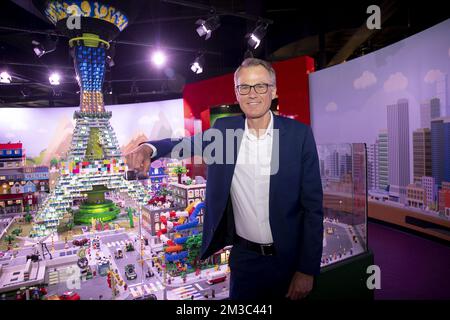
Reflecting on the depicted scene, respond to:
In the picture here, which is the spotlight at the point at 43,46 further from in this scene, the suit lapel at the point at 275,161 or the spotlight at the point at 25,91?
the suit lapel at the point at 275,161

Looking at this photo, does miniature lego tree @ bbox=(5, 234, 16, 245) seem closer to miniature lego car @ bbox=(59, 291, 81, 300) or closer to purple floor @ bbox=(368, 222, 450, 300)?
miniature lego car @ bbox=(59, 291, 81, 300)

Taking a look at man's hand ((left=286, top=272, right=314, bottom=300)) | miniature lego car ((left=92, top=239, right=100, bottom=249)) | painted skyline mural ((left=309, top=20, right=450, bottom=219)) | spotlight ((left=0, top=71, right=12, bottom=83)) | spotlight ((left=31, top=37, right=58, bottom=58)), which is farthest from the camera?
spotlight ((left=0, top=71, right=12, bottom=83))

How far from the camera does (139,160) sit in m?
1.59

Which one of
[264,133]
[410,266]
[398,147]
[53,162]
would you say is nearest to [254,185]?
[264,133]

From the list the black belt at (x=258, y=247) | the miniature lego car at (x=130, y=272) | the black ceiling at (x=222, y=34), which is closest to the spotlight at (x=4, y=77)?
the black ceiling at (x=222, y=34)

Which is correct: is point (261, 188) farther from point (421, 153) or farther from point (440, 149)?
point (421, 153)

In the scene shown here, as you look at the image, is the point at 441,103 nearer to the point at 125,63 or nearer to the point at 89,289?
the point at 89,289

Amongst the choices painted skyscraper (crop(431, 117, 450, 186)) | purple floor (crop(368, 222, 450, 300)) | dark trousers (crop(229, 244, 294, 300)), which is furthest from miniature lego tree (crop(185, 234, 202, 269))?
painted skyscraper (crop(431, 117, 450, 186))

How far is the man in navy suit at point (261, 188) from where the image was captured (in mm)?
1664

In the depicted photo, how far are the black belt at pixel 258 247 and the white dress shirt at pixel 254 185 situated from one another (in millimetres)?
25

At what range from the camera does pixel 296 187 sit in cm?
169

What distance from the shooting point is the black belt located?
5.70ft

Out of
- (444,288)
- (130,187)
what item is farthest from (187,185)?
(444,288)
